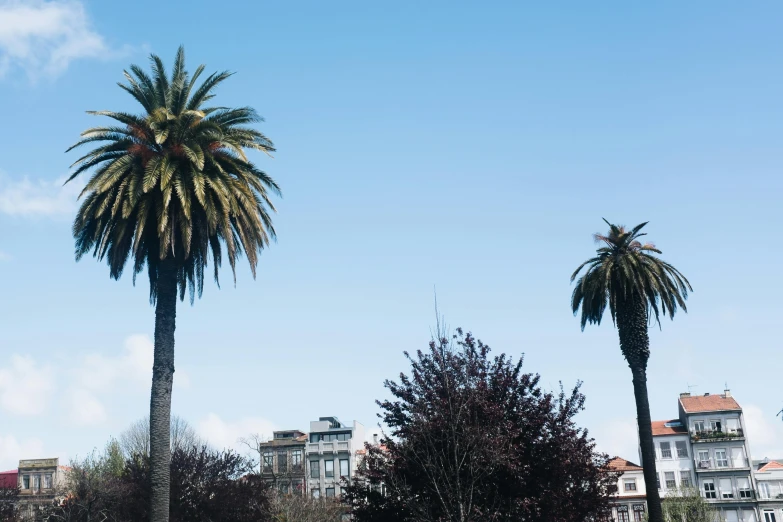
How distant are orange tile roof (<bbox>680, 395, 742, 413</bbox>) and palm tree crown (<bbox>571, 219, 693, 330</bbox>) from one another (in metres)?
51.8

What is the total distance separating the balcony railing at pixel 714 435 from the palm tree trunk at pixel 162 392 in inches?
3035

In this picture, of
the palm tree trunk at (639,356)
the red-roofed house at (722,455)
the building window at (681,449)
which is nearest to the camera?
the palm tree trunk at (639,356)

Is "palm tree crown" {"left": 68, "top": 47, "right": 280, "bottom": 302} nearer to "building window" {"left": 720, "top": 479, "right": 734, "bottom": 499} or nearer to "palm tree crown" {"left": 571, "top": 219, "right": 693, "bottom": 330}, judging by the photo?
"palm tree crown" {"left": 571, "top": 219, "right": 693, "bottom": 330}

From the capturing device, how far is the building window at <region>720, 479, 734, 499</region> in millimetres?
89125

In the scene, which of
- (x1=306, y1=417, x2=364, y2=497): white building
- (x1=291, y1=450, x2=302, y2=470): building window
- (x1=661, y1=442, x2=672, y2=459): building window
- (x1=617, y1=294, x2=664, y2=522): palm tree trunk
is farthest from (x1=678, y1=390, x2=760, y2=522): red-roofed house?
(x1=617, y1=294, x2=664, y2=522): palm tree trunk

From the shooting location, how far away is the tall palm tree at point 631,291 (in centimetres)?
4525

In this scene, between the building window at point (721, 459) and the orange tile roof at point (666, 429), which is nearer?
the building window at point (721, 459)

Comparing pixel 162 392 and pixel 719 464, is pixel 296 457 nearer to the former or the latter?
pixel 719 464

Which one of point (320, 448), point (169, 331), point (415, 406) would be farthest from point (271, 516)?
point (320, 448)

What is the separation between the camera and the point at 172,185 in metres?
30.4

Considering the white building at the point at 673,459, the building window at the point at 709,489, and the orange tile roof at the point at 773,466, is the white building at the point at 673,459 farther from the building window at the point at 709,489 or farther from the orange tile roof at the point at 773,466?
the orange tile roof at the point at 773,466

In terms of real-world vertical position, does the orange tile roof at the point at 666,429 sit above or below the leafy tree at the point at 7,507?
above

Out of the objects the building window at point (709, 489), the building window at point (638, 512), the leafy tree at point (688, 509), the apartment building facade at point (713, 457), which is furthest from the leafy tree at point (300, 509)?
the building window at point (709, 489)

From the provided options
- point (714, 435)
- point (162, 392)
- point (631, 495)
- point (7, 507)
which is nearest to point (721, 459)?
point (714, 435)
